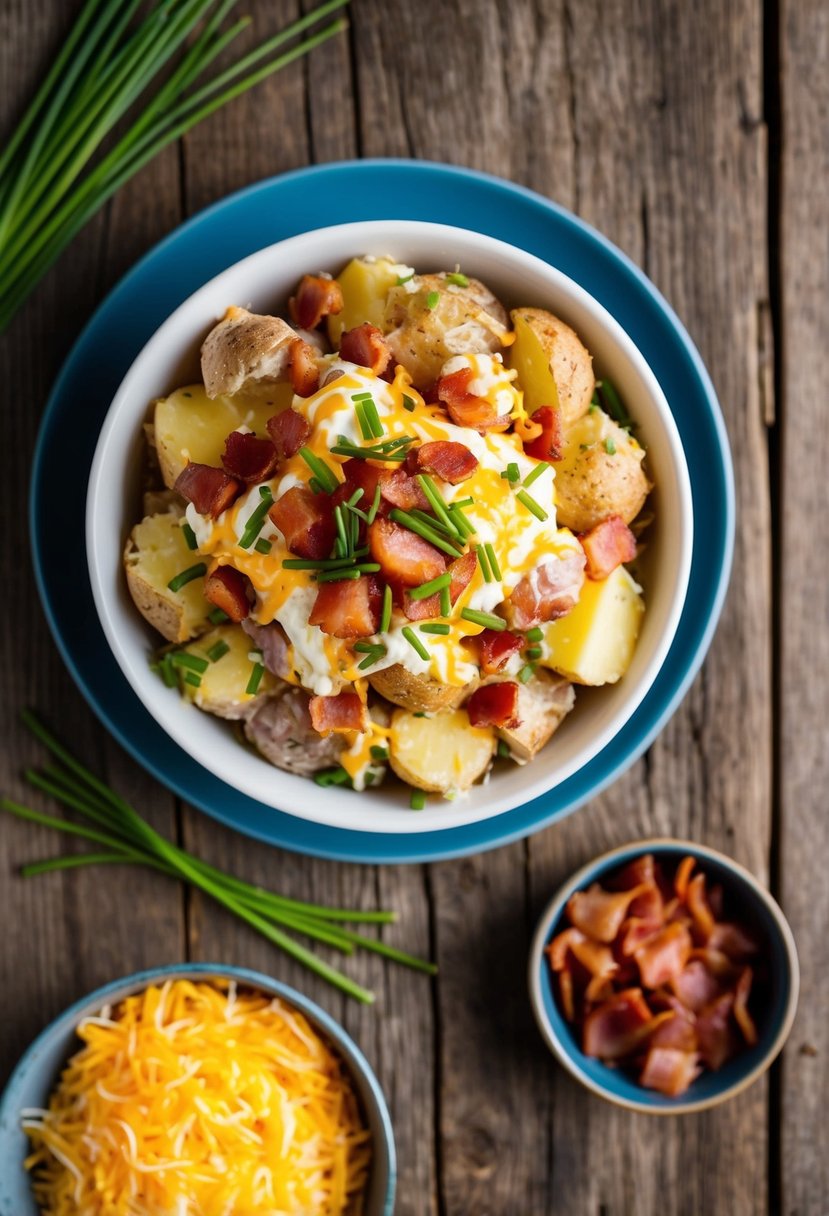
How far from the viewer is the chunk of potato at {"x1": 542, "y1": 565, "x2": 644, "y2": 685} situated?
6.93 feet

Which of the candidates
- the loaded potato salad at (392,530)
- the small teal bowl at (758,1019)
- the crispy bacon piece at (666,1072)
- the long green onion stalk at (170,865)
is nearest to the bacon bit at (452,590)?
the loaded potato salad at (392,530)

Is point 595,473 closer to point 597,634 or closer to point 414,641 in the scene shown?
point 597,634

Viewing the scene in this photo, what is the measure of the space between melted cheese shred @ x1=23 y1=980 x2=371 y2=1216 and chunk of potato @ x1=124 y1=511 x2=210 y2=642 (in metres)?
0.96

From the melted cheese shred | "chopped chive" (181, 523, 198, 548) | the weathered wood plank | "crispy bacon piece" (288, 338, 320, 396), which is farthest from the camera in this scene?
the weathered wood plank

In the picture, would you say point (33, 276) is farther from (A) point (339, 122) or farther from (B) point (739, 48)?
(B) point (739, 48)

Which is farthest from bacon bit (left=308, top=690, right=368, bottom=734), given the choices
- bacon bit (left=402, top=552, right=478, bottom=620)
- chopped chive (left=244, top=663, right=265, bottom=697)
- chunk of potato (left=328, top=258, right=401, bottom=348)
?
chunk of potato (left=328, top=258, right=401, bottom=348)

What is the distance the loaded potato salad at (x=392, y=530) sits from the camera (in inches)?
73.8

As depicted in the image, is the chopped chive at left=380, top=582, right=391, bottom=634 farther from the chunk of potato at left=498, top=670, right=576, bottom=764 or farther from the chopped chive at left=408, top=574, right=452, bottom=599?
the chunk of potato at left=498, top=670, right=576, bottom=764

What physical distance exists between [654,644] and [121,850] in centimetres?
144

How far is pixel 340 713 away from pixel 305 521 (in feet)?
1.26

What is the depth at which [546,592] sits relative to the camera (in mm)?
1972

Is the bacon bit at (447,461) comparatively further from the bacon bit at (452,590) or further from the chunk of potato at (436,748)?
the chunk of potato at (436,748)

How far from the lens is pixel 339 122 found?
8.61ft

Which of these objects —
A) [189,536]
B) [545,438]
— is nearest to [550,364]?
[545,438]
